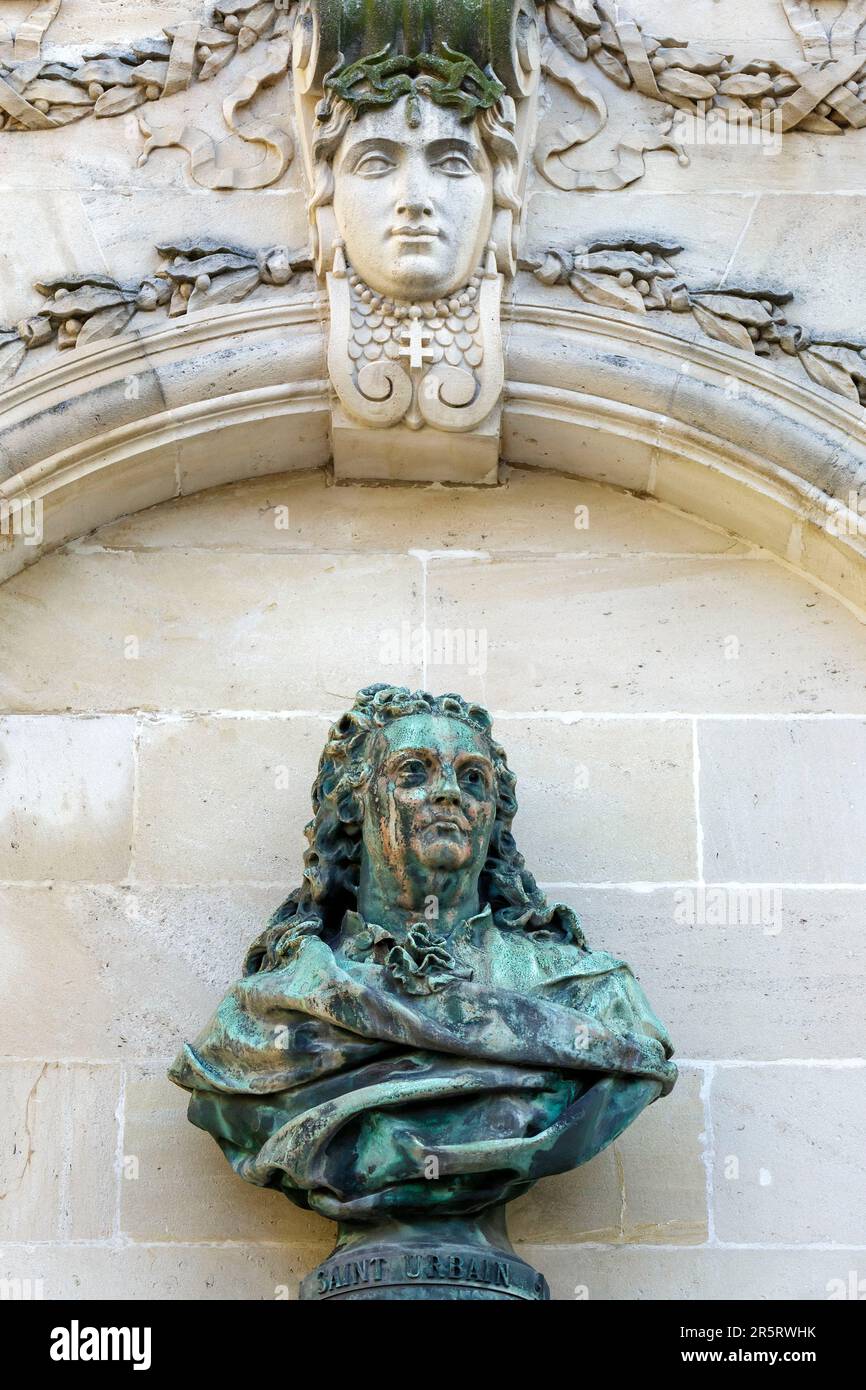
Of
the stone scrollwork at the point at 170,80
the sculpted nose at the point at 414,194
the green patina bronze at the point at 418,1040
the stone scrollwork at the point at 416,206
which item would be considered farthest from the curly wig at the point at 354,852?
the stone scrollwork at the point at 170,80

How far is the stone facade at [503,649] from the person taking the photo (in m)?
5.95

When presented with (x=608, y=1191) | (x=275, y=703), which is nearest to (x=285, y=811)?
(x=275, y=703)

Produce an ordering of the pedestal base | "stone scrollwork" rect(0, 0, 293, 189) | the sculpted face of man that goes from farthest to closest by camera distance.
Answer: "stone scrollwork" rect(0, 0, 293, 189) → the sculpted face of man → the pedestal base

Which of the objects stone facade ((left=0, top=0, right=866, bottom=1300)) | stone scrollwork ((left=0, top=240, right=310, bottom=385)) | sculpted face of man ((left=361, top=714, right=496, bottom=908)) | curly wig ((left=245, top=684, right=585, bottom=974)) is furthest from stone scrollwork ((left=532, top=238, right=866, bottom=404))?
sculpted face of man ((left=361, top=714, right=496, bottom=908))

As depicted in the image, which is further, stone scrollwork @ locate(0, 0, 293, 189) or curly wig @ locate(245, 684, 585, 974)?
stone scrollwork @ locate(0, 0, 293, 189)

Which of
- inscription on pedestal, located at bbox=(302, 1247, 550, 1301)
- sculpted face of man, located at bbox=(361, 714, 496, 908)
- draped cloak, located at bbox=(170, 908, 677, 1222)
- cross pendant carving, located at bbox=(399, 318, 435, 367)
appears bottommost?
inscription on pedestal, located at bbox=(302, 1247, 550, 1301)

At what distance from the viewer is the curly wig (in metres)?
5.81

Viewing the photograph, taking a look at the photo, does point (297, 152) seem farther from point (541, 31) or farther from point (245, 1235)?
point (245, 1235)

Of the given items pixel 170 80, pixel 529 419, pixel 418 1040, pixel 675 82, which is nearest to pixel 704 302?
pixel 529 419

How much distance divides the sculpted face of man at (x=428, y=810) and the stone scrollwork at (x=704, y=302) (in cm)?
143

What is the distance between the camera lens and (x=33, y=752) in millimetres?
6426

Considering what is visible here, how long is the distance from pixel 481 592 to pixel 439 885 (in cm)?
119

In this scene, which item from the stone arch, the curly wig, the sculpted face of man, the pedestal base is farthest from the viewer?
the stone arch

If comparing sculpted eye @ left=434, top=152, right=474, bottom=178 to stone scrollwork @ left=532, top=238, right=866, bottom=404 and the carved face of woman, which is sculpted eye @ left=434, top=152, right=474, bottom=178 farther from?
stone scrollwork @ left=532, top=238, right=866, bottom=404
